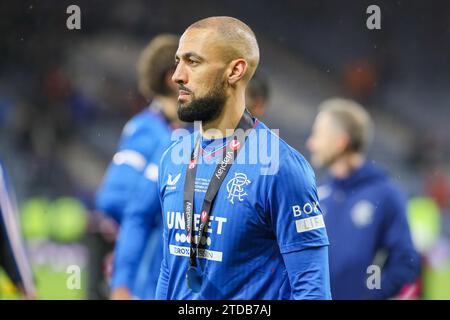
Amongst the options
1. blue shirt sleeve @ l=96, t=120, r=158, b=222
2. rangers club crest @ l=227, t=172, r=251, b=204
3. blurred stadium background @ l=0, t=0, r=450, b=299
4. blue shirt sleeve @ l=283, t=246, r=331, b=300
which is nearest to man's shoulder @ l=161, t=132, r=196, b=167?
rangers club crest @ l=227, t=172, r=251, b=204

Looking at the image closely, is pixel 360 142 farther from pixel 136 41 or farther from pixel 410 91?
pixel 410 91

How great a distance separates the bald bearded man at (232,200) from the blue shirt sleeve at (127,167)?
5.63 feet

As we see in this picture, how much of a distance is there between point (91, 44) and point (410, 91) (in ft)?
14.1

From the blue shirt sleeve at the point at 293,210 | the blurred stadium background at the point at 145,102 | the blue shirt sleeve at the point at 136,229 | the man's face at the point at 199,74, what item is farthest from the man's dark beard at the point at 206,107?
the blurred stadium background at the point at 145,102

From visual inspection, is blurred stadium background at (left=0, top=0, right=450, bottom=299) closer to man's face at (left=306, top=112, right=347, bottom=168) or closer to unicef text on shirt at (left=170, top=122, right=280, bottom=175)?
man's face at (left=306, top=112, right=347, bottom=168)

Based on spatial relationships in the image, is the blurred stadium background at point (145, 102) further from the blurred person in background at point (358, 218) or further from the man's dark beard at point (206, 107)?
the man's dark beard at point (206, 107)

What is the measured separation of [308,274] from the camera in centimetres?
312

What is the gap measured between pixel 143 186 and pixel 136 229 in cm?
25

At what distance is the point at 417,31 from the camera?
11.6 m

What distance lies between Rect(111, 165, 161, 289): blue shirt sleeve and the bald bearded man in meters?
1.49

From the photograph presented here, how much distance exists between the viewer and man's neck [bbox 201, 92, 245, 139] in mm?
3406
